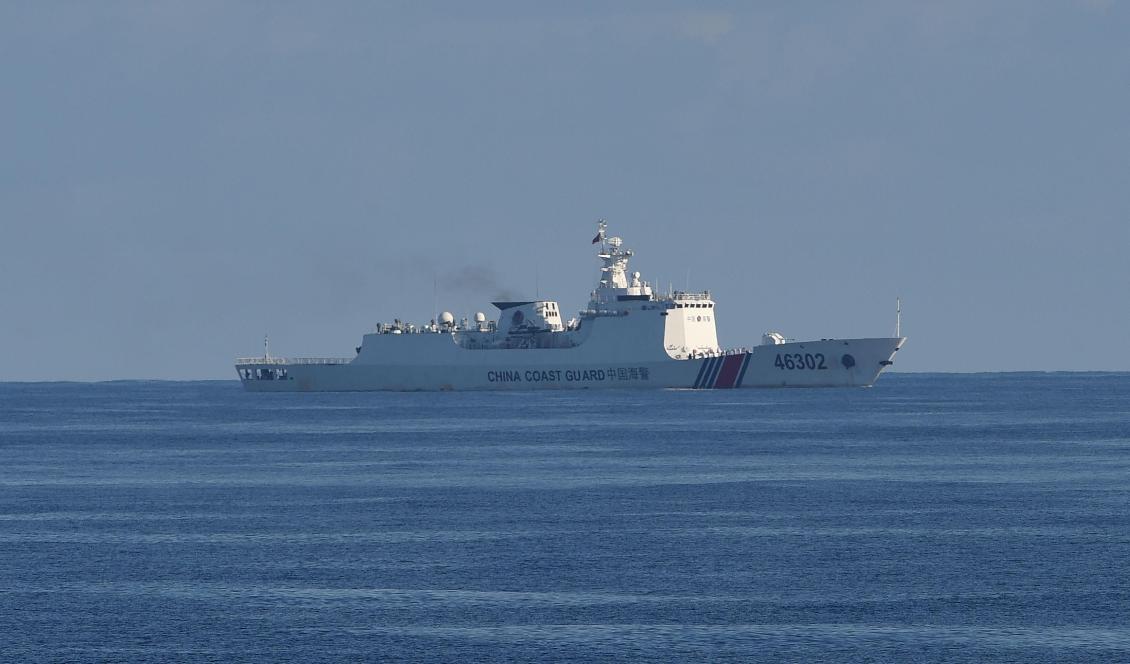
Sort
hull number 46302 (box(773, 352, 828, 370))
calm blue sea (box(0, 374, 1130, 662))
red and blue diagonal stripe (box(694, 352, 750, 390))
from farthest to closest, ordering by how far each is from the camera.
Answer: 1. red and blue diagonal stripe (box(694, 352, 750, 390))
2. hull number 46302 (box(773, 352, 828, 370))
3. calm blue sea (box(0, 374, 1130, 662))

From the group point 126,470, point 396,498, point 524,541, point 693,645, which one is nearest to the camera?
point 693,645

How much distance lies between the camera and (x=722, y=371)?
9169 cm

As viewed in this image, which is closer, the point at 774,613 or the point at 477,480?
the point at 774,613

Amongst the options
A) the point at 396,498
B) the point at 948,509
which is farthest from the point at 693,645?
the point at 396,498

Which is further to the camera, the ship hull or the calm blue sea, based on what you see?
the ship hull

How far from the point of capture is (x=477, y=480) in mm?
40969

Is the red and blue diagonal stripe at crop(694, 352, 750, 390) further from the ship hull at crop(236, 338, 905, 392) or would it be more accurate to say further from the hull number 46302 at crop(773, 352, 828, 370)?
the hull number 46302 at crop(773, 352, 828, 370)

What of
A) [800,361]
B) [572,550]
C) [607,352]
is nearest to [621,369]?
[607,352]

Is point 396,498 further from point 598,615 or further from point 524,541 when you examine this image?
point 598,615

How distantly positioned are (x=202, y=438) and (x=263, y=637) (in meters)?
43.3

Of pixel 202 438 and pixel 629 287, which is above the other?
pixel 629 287

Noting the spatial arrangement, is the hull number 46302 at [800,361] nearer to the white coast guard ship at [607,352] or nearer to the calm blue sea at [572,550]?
the white coast guard ship at [607,352]

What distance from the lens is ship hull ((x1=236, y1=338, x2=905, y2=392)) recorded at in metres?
89.7

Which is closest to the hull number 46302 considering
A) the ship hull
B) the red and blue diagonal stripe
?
the ship hull
